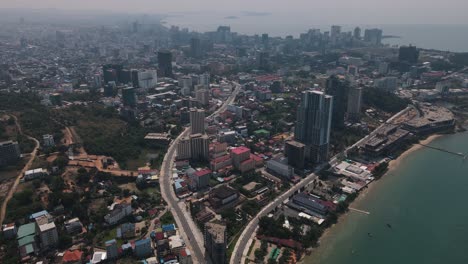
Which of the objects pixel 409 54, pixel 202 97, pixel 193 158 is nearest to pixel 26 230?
pixel 193 158

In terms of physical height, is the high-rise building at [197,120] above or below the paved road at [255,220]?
above

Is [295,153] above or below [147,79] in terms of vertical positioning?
below

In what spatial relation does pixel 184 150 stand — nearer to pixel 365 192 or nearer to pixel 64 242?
pixel 64 242

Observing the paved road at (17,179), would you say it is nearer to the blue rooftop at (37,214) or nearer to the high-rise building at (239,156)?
the blue rooftop at (37,214)

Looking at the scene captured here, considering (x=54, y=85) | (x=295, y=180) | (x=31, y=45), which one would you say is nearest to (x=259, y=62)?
(x=54, y=85)

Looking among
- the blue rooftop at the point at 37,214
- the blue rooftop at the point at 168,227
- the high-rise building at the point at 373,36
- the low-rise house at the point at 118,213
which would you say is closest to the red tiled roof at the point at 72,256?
the low-rise house at the point at 118,213

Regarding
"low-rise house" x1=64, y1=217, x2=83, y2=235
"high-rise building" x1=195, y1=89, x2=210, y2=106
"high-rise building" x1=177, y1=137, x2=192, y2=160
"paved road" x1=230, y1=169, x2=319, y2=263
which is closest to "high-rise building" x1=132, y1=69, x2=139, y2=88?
"high-rise building" x1=195, y1=89, x2=210, y2=106

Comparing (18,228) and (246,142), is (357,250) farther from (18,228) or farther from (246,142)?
(18,228)
